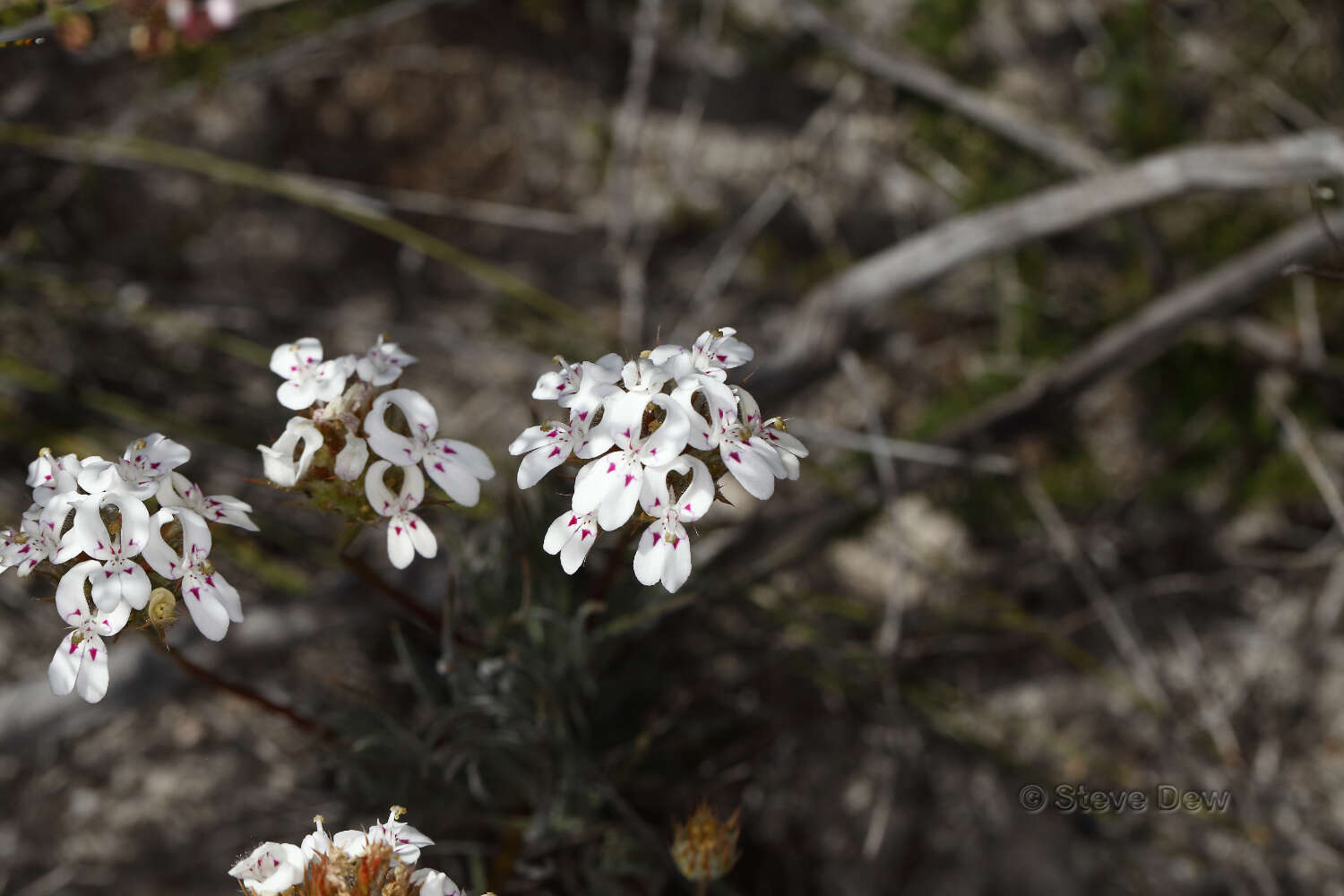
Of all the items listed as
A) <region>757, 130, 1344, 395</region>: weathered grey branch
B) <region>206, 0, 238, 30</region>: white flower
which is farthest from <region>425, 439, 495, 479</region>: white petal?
<region>206, 0, 238, 30</region>: white flower

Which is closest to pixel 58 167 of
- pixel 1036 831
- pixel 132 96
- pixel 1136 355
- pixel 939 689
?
pixel 132 96

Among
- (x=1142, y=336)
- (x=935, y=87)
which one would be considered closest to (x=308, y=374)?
(x=1142, y=336)

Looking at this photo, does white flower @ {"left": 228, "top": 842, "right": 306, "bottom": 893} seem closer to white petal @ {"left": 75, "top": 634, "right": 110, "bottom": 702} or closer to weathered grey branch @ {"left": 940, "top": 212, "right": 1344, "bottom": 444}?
white petal @ {"left": 75, "top": 634, "right": 110, "bottom": 702}

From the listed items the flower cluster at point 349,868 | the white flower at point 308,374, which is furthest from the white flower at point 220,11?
the flower cluster at point 349,868

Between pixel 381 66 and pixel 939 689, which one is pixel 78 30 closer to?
pixel 381 66

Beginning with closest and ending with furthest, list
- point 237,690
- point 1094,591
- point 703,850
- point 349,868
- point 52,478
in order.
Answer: point 349,868 < point 52,478 < point 703,850 < point 237,690 < point 1094,591

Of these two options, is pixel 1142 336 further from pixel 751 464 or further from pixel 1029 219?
pixel 751 464
